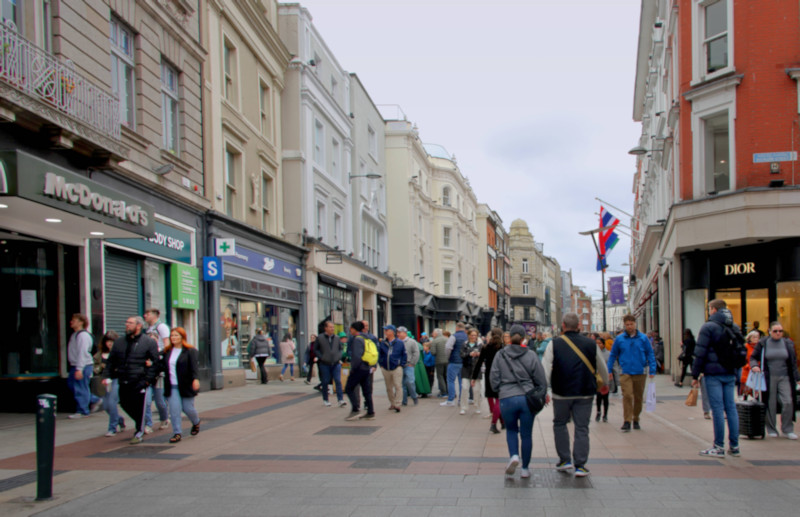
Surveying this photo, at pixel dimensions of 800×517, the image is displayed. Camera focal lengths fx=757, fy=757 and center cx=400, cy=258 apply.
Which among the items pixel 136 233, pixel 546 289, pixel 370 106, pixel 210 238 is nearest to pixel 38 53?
pixel 136 233

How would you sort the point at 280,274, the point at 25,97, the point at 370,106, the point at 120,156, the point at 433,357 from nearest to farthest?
the point at 25,97 < the point at 120,156 < the point at 433,357 < the point at 280,274 < the point at 370,106

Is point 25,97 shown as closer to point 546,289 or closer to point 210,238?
point 210,238

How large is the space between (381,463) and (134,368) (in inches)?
153

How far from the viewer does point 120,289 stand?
52.2 ft

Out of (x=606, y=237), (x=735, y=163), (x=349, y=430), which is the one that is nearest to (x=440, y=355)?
(x=349, y=430)

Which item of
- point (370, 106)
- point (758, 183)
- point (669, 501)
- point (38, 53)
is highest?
point (370, 106)

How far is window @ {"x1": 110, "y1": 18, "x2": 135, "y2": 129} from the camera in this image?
1588 centimetres

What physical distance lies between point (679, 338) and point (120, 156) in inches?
652

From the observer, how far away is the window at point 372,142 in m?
40.7

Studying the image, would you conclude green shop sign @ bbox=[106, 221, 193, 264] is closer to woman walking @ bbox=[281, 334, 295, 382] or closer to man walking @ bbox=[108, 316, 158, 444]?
man walking @ bbox=[108, 316, 158, 444]

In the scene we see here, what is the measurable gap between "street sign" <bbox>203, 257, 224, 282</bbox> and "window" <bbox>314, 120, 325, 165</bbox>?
1083 centimetres

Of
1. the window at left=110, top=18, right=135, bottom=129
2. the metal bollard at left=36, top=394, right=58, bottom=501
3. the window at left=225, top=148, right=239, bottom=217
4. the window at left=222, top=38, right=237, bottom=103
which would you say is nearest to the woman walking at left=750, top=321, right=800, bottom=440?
the metal bollard at left=36, top=394, right=58, bottom=501

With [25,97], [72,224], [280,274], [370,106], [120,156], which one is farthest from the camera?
[370,106]

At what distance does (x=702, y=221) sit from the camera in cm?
2014
